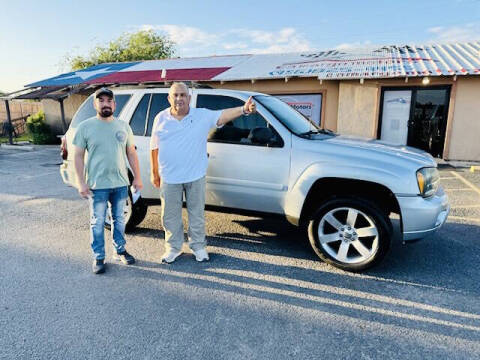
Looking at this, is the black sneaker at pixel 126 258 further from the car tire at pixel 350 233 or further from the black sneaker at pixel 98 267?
the car tire at pixel 350 233

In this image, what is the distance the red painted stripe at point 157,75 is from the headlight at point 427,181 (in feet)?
33.7

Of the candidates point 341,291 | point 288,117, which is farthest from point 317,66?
point 341,291

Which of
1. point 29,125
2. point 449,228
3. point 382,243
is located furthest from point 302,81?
Result: point 29,125

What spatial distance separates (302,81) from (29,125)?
1414cm

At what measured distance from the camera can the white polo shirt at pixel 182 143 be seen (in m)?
3.37

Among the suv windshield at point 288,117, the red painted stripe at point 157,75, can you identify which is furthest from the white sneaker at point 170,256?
the red painted stripe at point 157,75

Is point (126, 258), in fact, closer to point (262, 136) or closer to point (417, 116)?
point (262, 136)

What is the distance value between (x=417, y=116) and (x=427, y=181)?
28.3 feet

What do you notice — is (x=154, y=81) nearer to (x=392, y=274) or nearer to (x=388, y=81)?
(x=388, y=81)

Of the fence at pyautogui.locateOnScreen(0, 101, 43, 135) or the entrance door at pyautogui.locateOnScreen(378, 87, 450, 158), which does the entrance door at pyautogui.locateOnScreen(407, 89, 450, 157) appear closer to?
the entrance door at pyautogui.locateOnScreen(378, 87, 450, 158)

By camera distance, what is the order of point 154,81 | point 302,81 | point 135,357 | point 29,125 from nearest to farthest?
1. point 135,357
2. point 302,81
3. point 154,81
4. point 29,125

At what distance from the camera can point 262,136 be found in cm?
349

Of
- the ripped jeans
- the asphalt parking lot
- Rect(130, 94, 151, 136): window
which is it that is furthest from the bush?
the ripped jeans

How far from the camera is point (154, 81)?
1268 centimetres
